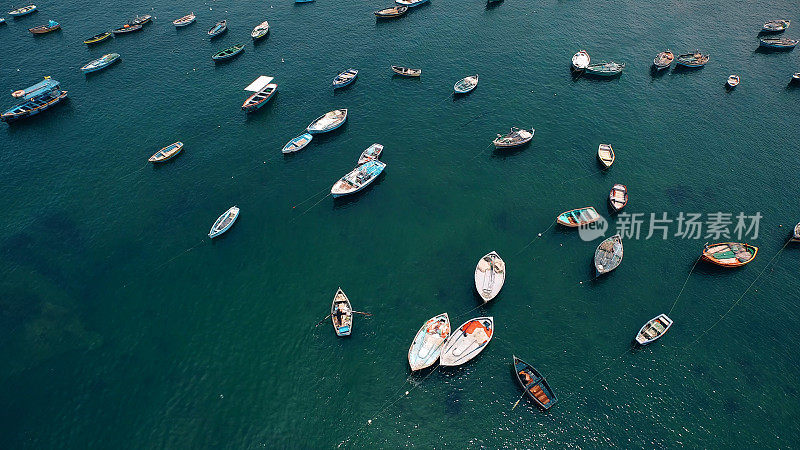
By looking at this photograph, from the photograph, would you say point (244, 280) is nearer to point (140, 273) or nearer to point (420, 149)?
point (140, 273)

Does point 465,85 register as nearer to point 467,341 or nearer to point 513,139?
point 513,139


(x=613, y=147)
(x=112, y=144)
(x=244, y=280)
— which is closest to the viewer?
(x=244, y=280)

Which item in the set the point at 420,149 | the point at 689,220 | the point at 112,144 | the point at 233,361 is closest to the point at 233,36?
the point at 112,144

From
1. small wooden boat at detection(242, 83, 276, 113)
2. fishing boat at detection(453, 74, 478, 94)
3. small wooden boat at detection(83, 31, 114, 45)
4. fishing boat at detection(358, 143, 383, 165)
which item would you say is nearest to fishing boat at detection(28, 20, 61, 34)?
small wooden boat at detection(83, 31, 114, 45)

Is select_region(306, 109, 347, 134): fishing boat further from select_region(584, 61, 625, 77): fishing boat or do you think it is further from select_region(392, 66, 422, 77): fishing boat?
select_region(584, 61, 625, 77): fishing boat

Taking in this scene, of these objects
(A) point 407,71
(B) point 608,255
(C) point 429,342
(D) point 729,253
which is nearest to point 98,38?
(A) point 407,71

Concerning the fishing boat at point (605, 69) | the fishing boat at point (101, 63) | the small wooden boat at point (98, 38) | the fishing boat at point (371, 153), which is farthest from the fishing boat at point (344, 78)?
the small wooden boat at point (98, 38)
